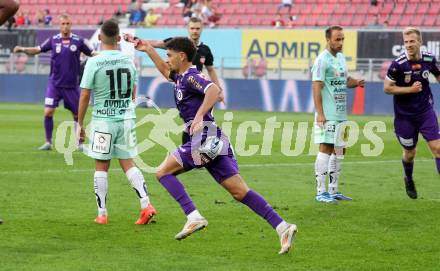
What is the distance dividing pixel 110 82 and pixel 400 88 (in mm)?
3833

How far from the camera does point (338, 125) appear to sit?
38.3 ft

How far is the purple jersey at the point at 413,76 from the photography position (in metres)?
11.8

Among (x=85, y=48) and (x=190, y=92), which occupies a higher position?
(x=190, y=92)

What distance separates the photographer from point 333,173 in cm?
1195

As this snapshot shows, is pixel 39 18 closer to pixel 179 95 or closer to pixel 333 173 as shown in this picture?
pixel 333 173

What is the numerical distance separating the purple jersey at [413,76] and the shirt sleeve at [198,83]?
3.88 metres

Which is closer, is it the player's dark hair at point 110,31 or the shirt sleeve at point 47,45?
the player's dark hair at point 110,31

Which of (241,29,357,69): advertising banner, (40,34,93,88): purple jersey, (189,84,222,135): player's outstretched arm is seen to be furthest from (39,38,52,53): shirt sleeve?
(241,29,357,69): advertising banner

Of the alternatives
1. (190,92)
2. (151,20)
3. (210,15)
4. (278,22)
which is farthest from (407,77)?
(151,20)

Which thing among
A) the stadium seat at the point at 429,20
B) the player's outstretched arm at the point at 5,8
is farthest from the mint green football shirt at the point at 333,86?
the stadium seat at the point at 429,20

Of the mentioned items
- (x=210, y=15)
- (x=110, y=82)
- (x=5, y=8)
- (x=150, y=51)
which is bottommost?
(x=210, y=15)

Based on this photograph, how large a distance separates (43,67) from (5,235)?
28427 millimetres

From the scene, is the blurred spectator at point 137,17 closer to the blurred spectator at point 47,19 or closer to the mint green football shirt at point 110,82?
the blurred spectator at point 47,19

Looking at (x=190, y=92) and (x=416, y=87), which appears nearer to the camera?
(x=190, y=92)
